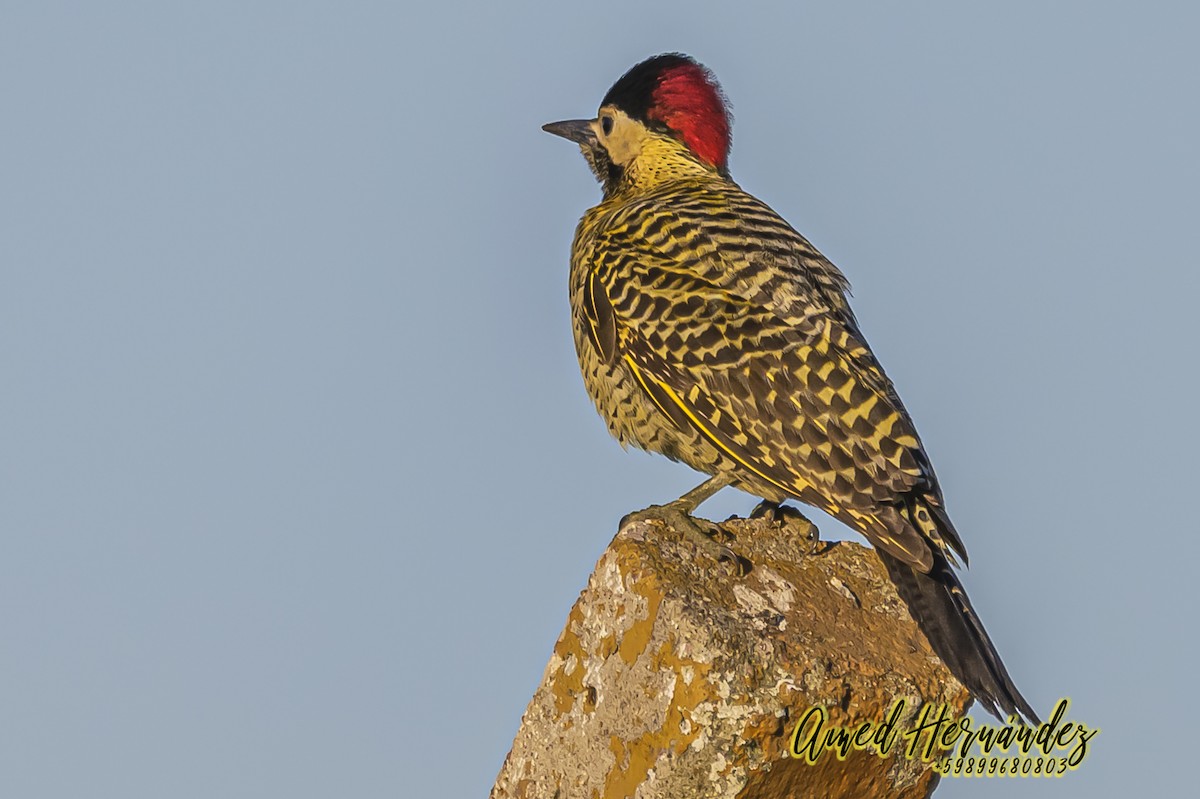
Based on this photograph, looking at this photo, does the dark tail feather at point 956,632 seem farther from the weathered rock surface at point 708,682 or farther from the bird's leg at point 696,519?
the bird's leg at point 696,519

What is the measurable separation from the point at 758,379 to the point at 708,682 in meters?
1.98

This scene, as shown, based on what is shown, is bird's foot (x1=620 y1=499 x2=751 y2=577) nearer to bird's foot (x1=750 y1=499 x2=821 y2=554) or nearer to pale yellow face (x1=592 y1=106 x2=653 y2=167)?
bird's foot (x1=750 y1=499 x2=821 y2=554)

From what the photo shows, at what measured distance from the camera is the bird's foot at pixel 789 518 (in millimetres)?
6016

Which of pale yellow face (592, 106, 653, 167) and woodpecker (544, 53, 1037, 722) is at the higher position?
pale yellow face (592, 106, 653, 167)

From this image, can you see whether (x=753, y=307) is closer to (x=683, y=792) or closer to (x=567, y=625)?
(x=567, y=625)

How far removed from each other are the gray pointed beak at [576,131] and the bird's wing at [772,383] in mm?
1848

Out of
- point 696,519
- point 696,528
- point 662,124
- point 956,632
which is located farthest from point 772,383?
point 662,124

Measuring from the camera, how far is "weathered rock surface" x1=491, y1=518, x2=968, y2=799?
464 centimetres

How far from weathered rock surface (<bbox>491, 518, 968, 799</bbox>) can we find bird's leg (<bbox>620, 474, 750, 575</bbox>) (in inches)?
2.0

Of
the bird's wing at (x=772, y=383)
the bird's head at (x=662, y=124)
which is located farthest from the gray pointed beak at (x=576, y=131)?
the bird's wing at (x=772, y=383)

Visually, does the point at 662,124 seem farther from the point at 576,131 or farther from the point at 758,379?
the point at 758,379

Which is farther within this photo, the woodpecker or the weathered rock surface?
the woodpecker

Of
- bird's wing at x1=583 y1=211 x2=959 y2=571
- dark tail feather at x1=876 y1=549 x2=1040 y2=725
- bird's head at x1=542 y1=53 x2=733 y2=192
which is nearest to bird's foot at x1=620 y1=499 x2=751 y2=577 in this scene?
bird's wing at x1=583 y1=211 x2=959 y2=571

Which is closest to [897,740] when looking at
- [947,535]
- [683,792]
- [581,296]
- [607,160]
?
[683,792]
